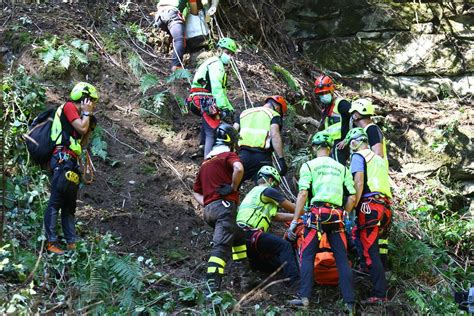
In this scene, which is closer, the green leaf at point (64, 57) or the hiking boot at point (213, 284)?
the hiking boot at point (213, 284)

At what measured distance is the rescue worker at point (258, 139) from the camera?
11.1 m

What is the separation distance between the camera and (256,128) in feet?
36.6

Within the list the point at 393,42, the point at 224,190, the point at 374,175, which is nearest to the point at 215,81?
the point at 224,190

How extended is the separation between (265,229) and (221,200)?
95 cm

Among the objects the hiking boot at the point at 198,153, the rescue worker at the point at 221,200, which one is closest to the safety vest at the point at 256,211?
the rescue worker at the point at 221,200

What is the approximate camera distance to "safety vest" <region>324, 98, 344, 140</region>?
11321mm

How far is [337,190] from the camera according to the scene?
9.34 meters

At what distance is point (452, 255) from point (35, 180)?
672 centimetres

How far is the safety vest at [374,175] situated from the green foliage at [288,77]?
15.2 feet

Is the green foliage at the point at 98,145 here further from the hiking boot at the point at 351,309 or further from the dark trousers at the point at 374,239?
the hiking boot at the point at 351,309

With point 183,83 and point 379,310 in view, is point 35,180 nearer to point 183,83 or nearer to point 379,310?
point 183,83

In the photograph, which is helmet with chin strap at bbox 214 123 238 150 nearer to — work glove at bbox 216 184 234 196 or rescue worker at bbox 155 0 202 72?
work glove at bbox 216 184 234 196

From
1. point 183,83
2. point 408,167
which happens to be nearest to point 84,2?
point 183,83

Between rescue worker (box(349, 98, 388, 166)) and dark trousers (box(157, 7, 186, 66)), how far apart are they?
13.1 ft
